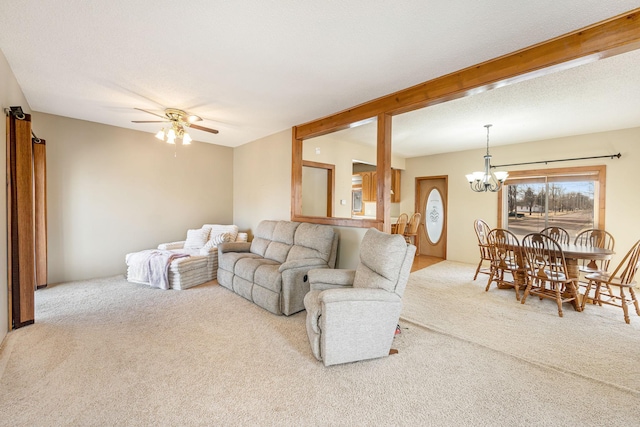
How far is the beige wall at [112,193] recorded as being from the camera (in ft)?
13.5

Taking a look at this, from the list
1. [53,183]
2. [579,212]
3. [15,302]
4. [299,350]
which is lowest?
[299,350]

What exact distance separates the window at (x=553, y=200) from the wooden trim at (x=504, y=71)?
370 cm

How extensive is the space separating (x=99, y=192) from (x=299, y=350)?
4.29 metres

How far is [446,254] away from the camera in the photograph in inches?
253

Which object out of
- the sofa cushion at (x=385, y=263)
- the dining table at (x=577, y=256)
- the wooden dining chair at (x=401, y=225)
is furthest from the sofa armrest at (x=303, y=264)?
the wooden dining chair at (x=401, y=225)

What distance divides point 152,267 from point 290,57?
3.54 metres

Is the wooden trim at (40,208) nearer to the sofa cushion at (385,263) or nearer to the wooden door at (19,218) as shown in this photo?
the wooden door at (19,218)

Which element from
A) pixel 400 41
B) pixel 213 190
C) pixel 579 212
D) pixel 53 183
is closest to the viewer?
pixel 400 41

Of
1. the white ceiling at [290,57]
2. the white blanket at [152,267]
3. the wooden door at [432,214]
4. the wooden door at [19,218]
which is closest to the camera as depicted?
the white ceiling at [290,57]

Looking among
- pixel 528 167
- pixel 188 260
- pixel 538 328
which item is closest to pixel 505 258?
pixel 538 328

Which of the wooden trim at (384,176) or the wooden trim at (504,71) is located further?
the wooden trim at (384,176)

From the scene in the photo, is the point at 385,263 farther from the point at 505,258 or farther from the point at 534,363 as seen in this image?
the point at 505,258

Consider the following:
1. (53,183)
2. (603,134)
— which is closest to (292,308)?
(53,183)

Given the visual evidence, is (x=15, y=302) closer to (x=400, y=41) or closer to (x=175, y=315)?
(x=175, y=315)
